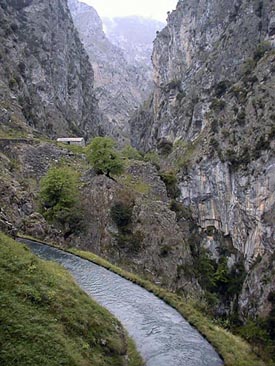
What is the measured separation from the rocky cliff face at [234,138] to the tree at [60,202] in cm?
4502

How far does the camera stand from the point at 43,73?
116m

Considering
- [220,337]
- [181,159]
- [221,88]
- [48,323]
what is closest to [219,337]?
[220,337]

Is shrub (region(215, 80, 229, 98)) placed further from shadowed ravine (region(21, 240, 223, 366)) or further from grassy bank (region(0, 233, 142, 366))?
grassy bank (region(0, 233, 142, 366))

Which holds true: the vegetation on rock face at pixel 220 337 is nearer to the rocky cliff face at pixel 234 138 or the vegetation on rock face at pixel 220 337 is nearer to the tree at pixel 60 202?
the tree at pixel 60 202

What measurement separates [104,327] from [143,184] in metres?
50.9

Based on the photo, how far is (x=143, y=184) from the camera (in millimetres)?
68062

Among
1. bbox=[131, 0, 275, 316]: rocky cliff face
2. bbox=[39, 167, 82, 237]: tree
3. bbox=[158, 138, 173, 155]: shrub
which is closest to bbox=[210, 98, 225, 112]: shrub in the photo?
bbox=[131, 0, 275, 316]: rocky cliff face

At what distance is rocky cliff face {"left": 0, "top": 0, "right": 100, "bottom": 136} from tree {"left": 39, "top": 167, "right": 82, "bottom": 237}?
2437cm

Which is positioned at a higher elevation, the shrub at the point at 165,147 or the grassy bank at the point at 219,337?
the shrub at the point at 165,147

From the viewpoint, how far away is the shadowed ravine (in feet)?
60.3

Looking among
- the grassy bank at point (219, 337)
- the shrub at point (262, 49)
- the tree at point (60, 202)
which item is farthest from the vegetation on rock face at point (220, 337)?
the shrub at point (262, 49)

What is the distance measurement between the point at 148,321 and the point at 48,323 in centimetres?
810

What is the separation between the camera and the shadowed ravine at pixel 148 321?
18.4 metres

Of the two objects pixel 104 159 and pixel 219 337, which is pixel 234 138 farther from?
pixel 219 337
